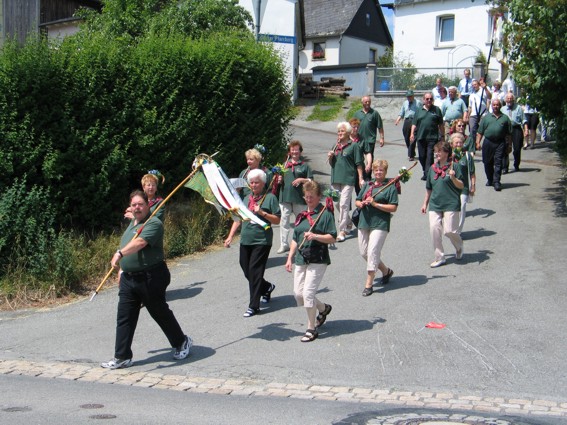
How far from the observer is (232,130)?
14391 mm

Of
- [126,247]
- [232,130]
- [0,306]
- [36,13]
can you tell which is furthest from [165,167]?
[36,13]

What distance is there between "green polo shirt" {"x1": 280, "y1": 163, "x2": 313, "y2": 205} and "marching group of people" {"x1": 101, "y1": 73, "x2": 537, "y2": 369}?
0.02 meters

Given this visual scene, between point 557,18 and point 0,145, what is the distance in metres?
9.31

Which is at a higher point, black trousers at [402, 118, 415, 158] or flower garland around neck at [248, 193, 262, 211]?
black trousers at [402, 118, 415, 158]

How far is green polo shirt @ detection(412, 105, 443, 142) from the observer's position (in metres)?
15.3

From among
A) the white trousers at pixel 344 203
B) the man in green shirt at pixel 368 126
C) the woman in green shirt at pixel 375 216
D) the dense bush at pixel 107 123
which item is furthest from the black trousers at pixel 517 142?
the woman in green shirt at pixel 375 216

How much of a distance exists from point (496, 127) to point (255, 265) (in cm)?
786

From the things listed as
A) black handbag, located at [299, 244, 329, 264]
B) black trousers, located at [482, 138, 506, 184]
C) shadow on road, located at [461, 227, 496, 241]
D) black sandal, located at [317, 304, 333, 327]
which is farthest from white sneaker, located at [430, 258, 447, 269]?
black trousers, located at [482, 138, 506, 184]

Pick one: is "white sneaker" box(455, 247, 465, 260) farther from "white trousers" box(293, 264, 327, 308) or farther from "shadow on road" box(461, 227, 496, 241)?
"white trousers" box(293, 264, 327, 308)

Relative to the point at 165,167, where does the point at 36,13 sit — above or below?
above

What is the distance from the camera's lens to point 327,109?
31.1 m

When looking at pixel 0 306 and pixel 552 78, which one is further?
pixel 552 78

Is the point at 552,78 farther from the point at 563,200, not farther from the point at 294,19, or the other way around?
the point at 294,19

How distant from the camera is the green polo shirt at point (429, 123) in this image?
50.1 ft
